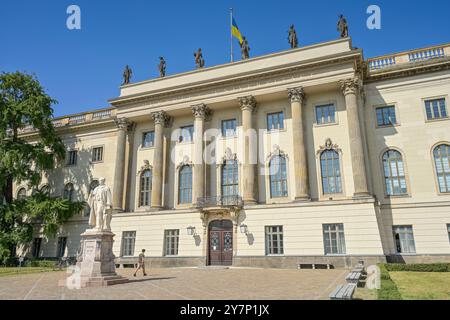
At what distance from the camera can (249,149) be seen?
3014 centimetres

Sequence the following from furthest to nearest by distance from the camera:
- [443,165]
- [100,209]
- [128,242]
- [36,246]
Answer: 1. [36,246]
2. [128,242]
3. [443,165]
4. [100,209]

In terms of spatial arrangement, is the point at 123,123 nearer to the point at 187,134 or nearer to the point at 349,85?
the point at 187,134

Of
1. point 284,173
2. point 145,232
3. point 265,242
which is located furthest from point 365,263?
point 145,232

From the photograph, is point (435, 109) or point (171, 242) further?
point (171, 242)

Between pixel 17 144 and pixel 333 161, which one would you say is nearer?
pixel 333 161

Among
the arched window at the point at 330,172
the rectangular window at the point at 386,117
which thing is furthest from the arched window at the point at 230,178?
the rectangular window at the point at 386,117

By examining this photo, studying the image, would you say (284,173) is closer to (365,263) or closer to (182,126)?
(365,263)

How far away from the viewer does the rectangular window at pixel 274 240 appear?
1057 inches

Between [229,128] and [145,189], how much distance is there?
34.7 ft

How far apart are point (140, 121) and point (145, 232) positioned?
12050 millimetres

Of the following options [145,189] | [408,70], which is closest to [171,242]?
[145,189]

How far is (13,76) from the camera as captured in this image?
35.4 meters

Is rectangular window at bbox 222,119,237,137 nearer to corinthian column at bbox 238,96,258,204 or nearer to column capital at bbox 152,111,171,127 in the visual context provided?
corinthian column at bbox 238,96,258,204
